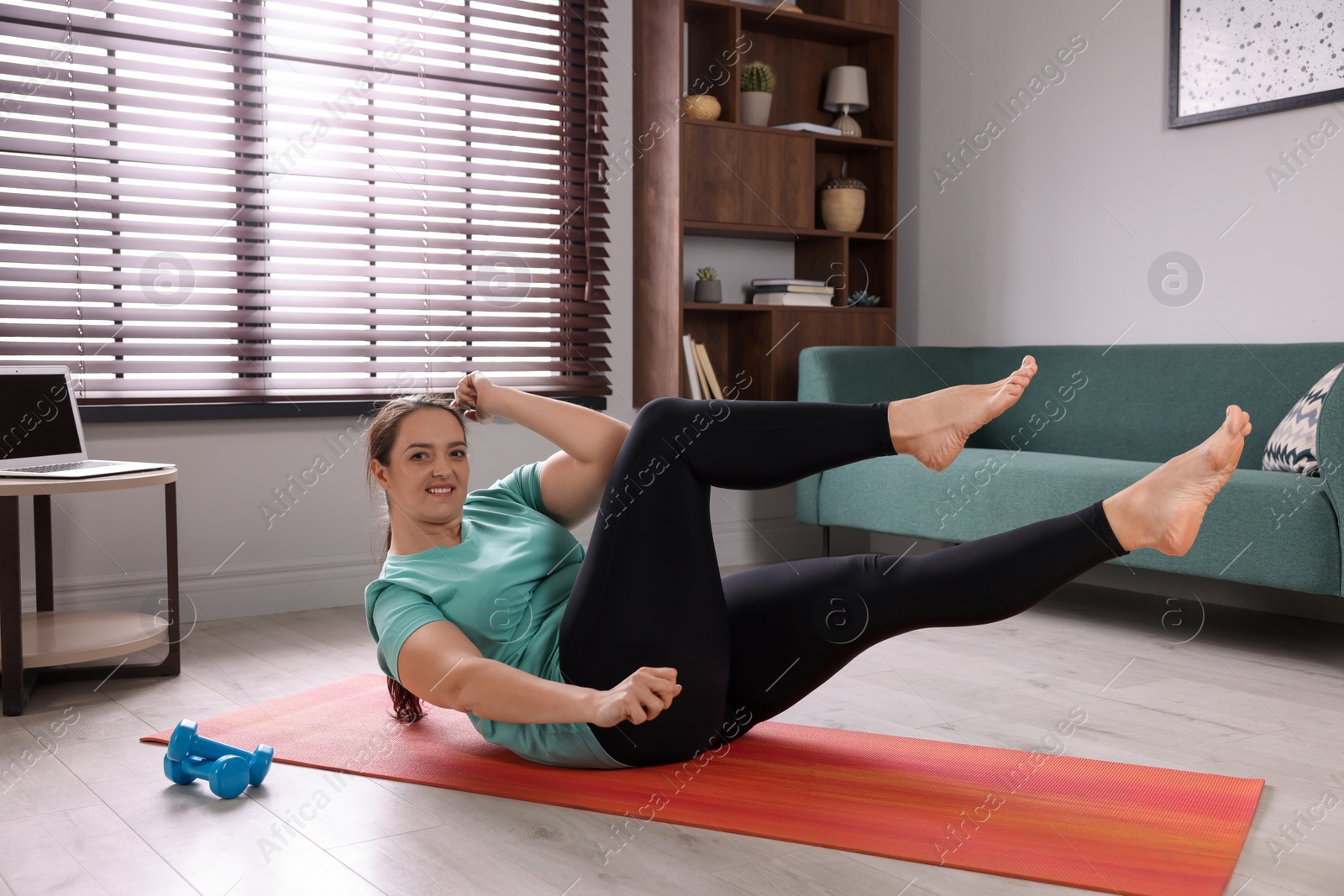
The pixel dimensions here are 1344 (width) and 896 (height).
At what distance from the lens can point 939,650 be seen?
295 cm

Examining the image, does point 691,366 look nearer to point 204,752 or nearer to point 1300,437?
point 1300,437

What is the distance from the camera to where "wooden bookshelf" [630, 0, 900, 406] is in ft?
13.3

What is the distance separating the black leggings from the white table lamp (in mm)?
3070

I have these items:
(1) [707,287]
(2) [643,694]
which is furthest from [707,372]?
(2) [643,694]

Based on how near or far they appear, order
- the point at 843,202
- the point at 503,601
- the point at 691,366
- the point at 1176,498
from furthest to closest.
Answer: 1. the point at 843,202
2. the point at 691,366
3. the point at 503,601
4. the point at 1176,498

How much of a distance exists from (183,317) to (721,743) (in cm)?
220

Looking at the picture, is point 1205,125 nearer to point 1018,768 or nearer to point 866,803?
point 1018,768

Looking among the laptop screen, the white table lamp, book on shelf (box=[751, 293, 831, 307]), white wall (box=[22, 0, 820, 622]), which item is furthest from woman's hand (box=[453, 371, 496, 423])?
the white table lamp

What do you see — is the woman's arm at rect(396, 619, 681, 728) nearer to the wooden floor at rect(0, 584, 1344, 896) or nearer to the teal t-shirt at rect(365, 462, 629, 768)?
the teal t-shirt at rect(365, 462, 629, 768)

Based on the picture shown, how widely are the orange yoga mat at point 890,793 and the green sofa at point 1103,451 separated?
104 cm

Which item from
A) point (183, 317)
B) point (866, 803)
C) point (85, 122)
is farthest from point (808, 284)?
point (866, 803)

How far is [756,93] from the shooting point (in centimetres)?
425

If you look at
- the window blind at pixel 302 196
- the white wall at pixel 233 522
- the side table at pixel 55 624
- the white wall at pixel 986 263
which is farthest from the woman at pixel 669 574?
the window blind at pixel 302 196

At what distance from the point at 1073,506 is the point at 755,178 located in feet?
5.71
